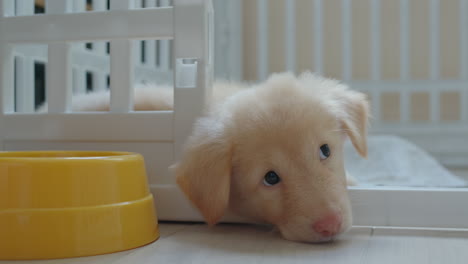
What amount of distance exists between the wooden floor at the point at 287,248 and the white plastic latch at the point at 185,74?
305 mm

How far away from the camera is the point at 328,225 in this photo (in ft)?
2.95

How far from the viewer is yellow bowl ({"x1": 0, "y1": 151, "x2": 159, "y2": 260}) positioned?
823 millimetres

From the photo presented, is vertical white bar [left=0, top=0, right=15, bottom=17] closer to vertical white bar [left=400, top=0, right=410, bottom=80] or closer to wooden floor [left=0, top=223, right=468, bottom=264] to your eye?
wooden floor [left=0, top=223, right=468, bottom=264]

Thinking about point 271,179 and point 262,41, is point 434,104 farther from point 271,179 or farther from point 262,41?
point 271,179

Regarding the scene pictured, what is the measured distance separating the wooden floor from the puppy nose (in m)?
0.03

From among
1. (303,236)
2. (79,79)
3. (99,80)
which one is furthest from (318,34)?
(303,236)

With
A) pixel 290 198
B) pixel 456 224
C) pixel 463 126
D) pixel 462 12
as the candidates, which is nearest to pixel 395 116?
pixel 463 126

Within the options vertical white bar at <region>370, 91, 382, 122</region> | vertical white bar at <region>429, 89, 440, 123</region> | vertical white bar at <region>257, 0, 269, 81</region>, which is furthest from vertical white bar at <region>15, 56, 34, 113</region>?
vertical white bar at <region>429, 89, 440, 123</region>

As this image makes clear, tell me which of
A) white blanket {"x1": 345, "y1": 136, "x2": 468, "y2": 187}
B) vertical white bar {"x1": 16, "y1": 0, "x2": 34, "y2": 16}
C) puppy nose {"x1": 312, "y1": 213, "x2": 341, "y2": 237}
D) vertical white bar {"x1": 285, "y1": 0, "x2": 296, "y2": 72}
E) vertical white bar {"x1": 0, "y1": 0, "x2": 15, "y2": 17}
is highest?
vertical white bar {"x1": 285, "y1": 0, "x2": 296, "y2": 72}

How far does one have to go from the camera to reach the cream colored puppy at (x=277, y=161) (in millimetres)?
927

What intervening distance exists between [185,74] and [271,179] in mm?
310

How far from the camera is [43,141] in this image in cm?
120

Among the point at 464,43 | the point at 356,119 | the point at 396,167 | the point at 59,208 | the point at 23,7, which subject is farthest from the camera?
the point at 464,43

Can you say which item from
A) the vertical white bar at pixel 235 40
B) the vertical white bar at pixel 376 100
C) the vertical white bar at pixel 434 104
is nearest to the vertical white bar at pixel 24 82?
the vertical white bar at pixel 235 40
